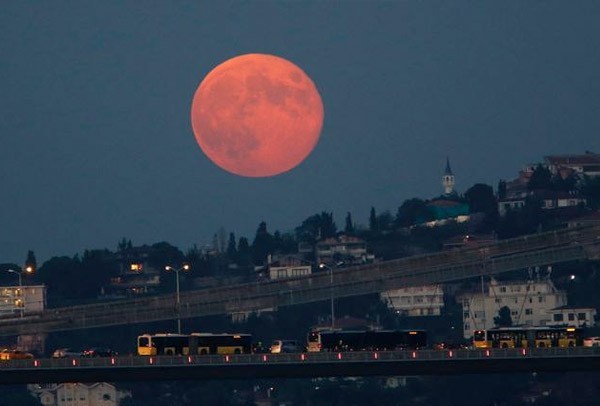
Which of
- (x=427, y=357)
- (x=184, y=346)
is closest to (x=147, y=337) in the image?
(x=184, y=346)

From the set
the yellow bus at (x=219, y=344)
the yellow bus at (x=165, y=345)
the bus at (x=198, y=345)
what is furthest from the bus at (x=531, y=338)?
the yellow bus at (x=165, y=345)

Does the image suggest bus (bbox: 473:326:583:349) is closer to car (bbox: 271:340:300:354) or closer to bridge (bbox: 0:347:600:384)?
car (bbox: 271:340:300:354)

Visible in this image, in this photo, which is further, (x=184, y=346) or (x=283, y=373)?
(x=184, y=346)

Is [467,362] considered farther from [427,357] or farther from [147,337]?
[147,337]

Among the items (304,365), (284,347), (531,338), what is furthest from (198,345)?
(531,338)

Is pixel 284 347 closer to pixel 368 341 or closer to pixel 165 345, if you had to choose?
pixel 368 341

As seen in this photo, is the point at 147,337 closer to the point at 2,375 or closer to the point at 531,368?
the point at 2,375
